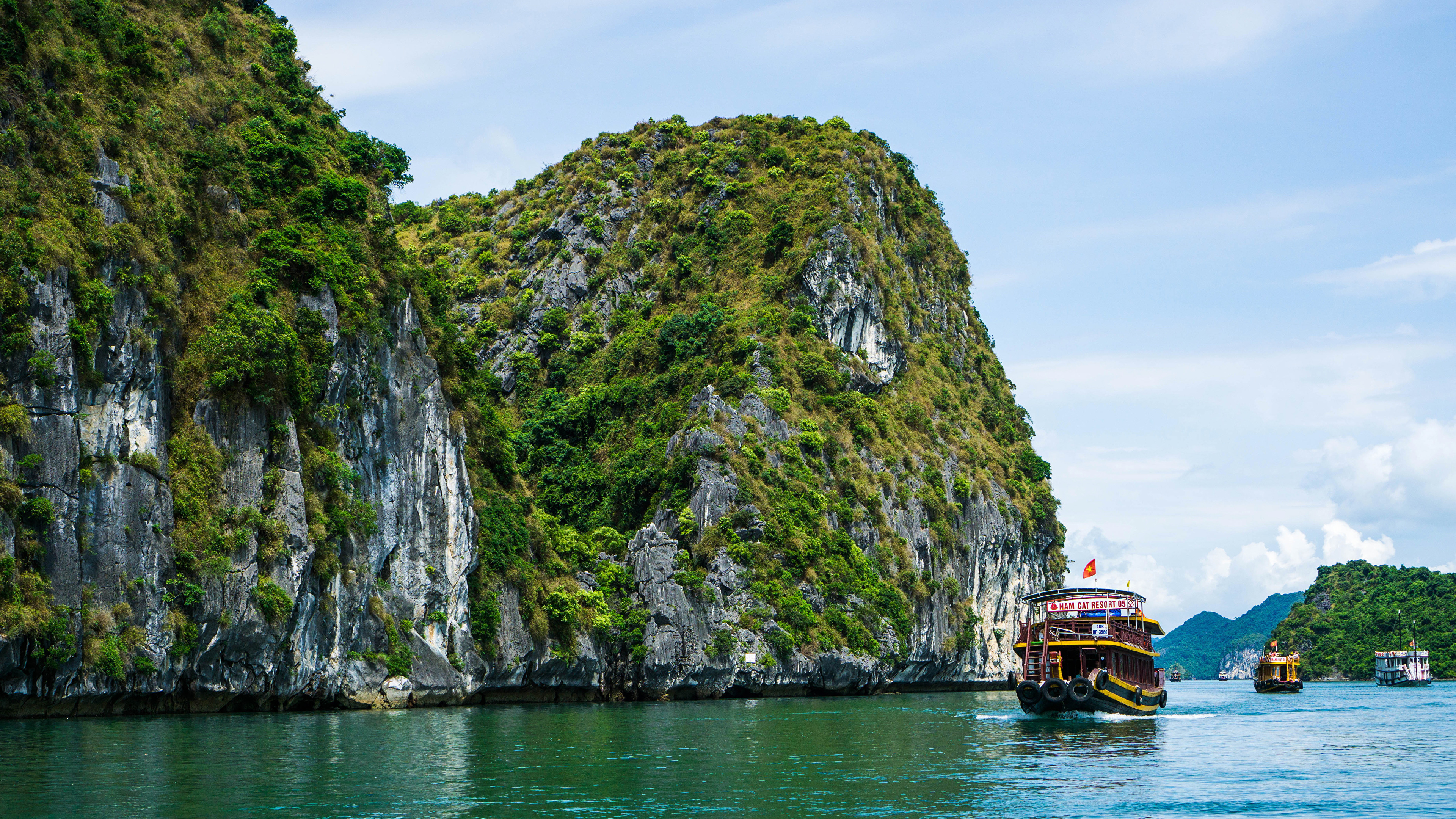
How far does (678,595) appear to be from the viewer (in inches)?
2886

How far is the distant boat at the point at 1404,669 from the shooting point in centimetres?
11319

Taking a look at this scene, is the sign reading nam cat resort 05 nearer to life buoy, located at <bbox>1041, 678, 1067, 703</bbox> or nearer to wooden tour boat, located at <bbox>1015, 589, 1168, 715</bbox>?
wooden tour boat, located at <bbox>1015, 589, 1168, 715</bbox>

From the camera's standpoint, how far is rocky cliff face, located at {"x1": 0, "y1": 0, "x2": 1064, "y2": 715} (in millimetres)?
42000

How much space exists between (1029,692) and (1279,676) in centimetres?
Answer: 6396

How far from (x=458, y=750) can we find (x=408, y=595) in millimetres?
24710

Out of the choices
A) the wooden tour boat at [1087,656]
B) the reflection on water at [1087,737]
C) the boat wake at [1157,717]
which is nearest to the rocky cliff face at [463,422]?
the boat wake at [1157,717]

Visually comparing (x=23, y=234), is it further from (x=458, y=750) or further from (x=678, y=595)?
(x=678, y=595)

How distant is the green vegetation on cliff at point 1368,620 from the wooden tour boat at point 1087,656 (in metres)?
96.3

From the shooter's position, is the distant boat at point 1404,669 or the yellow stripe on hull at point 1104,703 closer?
the yellow stripe on hull at point 1104,703

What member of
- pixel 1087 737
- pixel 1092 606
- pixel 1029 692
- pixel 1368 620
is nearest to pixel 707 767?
pixel 1087 737

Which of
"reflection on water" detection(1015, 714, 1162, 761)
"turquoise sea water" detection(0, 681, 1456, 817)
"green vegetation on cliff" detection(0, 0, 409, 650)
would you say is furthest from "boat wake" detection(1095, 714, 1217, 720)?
"green vegetation on cliff" detection(0, 0, 409, 650)

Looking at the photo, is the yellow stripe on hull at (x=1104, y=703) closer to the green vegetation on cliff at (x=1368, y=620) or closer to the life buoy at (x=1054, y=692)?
the life buoy at (x=1054, y=692)

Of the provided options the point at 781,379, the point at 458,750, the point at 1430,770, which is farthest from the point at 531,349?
the point at 1430,770

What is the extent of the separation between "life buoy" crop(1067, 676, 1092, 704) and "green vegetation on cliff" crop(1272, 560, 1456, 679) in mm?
102460
